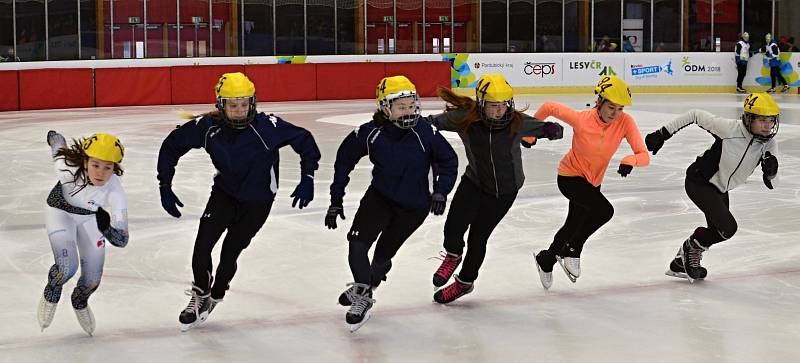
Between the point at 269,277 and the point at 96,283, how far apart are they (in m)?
1.74

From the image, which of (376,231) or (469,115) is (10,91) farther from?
(376,231)

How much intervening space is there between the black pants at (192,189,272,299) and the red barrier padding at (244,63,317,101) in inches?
851

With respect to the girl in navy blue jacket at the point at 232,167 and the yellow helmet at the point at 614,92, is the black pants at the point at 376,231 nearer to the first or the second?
the girl in navy blue jacket at the point at 232,167

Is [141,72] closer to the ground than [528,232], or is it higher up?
higher up

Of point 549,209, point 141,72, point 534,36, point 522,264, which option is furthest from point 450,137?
point 534,36

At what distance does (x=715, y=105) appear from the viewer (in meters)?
24.6

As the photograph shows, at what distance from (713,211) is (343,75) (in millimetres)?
21998

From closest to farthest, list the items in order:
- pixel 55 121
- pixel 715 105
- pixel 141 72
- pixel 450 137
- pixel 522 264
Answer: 1. pixel 522 264
2. pixel 450 137
3. pixel 55 121
4. pixel 715 105
5. pixel 141 72

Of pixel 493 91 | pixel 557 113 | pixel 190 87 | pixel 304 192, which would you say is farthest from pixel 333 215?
pixel 190 87

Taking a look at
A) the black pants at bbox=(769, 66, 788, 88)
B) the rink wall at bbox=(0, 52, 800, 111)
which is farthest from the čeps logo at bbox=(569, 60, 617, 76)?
the black pants at bbox=(769, 66, 788, 88)

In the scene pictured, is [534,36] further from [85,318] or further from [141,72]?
[85,318]

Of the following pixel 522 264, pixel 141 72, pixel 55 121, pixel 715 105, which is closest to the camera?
pixel 522 264

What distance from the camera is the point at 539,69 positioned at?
30641 millimetres

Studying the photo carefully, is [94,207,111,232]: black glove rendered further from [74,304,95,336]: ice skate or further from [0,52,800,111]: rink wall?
[0,52,800,111]: rink wall
